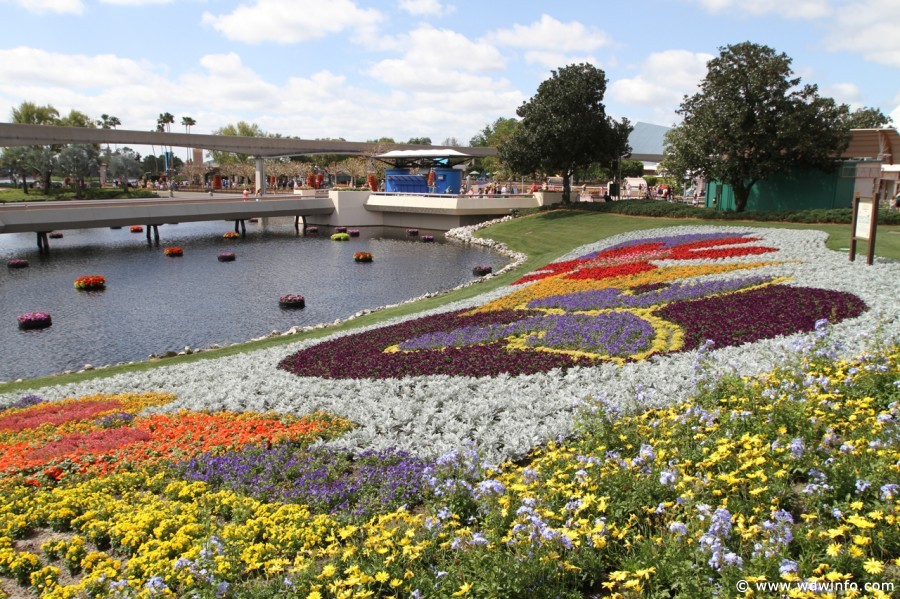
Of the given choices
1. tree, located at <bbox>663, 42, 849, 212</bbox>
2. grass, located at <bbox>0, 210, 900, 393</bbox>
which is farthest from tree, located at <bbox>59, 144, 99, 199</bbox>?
tree, located at <bbox>663, 42, 849, 212</bbox>

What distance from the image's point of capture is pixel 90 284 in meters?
30.8

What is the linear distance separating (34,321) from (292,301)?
918cm

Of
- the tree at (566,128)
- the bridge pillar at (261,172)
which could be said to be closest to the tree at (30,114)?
the bridge pillar at (261,172)

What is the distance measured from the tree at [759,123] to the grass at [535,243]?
14.2 ft

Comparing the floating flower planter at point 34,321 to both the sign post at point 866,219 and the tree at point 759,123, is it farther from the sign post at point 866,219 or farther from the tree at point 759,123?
the tree at point 759,123

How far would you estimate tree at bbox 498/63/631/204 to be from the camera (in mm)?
50875

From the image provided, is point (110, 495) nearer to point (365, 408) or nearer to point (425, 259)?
point (365, 408)

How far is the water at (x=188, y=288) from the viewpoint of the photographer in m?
21.3

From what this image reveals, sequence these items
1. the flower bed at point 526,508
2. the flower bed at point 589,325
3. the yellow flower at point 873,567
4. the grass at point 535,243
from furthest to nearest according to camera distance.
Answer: the grass at point 535,243
the flower bed at point 589,325
the flower bed at point 526,508
the yellow flower at point 873,567

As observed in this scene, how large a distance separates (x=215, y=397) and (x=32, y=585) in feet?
19.7

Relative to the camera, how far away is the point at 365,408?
415 inches

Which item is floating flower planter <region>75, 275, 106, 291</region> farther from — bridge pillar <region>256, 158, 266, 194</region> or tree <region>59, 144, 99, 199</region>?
tree <region>59, 144, 99, 199</region>

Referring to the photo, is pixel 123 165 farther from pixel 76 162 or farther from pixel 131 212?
pixel 131 212

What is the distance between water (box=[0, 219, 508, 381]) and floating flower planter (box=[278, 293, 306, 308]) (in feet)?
1.28
